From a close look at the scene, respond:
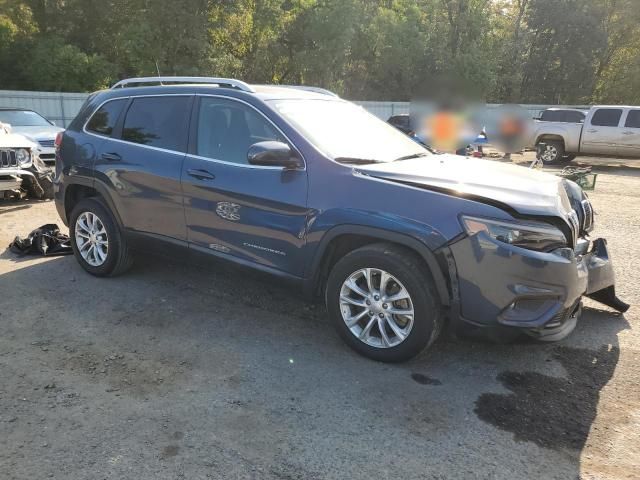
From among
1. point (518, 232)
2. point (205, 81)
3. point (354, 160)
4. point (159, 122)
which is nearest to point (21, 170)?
point (159, 122)

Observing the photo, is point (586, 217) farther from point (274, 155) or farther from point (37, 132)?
point (37, 132)

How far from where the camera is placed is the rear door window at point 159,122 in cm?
452

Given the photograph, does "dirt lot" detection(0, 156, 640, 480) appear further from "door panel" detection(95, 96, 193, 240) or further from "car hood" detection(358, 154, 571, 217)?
"car hood" detection(358, 154, 571, 217)

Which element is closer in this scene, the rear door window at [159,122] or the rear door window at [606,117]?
the rear door window at [159,122]

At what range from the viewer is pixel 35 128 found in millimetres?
11938

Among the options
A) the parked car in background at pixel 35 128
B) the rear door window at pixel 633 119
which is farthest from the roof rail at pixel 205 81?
the rear door window at pixel 633 119

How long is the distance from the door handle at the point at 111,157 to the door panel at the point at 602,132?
15970 millimetres

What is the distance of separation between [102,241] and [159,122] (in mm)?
1319

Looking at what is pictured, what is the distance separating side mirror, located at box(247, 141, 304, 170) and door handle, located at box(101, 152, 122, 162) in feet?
5.54

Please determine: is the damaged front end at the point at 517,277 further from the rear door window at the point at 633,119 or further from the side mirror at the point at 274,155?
the rear door window at the point at 633,119

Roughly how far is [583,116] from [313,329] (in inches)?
657

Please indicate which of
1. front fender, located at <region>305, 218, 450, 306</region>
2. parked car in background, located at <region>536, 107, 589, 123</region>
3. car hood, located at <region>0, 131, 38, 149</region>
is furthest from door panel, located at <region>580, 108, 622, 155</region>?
front fender, located at <region>305, 218, 450, 306</region>

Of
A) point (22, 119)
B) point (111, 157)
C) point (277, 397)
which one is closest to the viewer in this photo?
point (277, 397)

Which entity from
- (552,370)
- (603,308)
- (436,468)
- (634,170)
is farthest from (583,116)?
(436,468)
